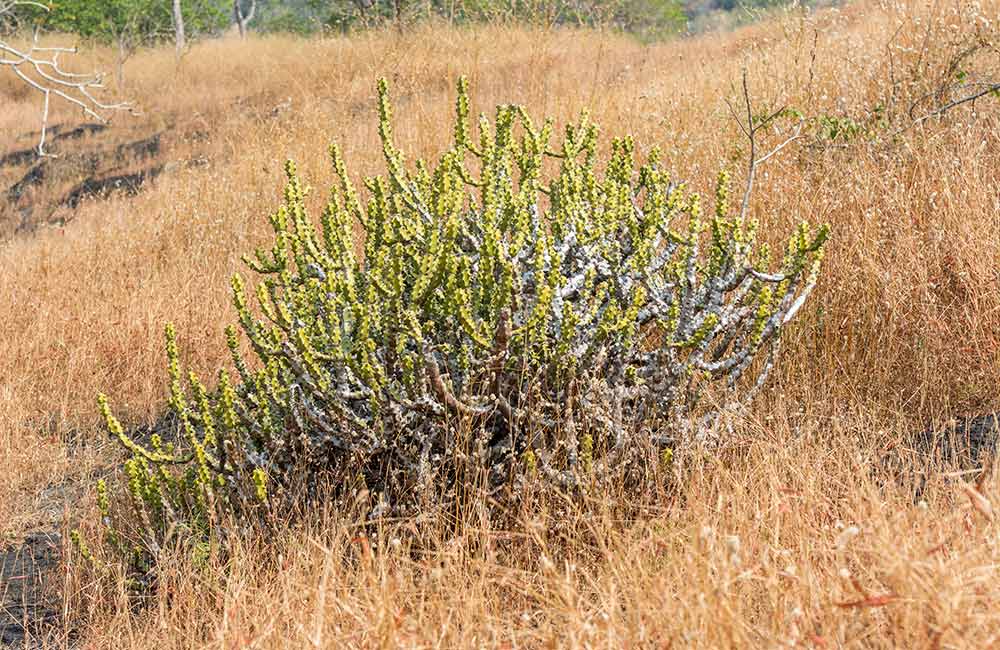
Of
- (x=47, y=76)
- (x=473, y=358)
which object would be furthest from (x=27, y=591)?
(x=47, y=76)

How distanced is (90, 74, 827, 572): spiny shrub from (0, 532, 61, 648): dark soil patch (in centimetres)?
31

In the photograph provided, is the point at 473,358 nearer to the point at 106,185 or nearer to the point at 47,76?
the point at 47,76

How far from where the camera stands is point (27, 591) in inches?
127

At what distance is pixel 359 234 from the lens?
5.57m

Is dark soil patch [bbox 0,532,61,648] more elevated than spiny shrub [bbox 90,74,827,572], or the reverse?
spiny shrub [bbox 90,74,827,572]

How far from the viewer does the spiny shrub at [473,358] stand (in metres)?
2.88

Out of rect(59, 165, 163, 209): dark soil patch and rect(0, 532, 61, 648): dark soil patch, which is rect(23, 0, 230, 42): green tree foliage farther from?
rect(0, 532, 61, 648): dark soil patch

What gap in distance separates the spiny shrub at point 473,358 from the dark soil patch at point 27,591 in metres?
0.31

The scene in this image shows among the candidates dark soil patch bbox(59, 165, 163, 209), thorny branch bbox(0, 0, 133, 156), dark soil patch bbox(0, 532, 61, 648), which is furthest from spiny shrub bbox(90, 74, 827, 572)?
dark soil patch bbox(59, 165, 163, 209)

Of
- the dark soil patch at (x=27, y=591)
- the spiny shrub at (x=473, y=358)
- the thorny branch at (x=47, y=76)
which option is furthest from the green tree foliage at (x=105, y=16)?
the spiny shrub at (x=473, y=358)

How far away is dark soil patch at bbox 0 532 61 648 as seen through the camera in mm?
2986

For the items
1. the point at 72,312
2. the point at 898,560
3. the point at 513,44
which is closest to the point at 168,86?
the point at 513,44

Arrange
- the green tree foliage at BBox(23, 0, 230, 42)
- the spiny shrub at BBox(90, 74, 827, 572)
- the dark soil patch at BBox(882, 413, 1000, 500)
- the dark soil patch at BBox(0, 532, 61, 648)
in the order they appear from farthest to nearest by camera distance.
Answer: the green tree foliage at BBox(23, 0, 230, 42)
the dark soil patch at BBox(0, 532, 61, 648)
the spiny shrub at BBox(90, 74, 827, 572)
the dark soil patch at BBox(882, 413, 1000, 500)

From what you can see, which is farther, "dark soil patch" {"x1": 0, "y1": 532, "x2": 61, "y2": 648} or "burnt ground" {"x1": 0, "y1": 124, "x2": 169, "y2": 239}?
"burnt ground" {"x1": 0, "y1": 124, "x2": 169, "y2": 239}
